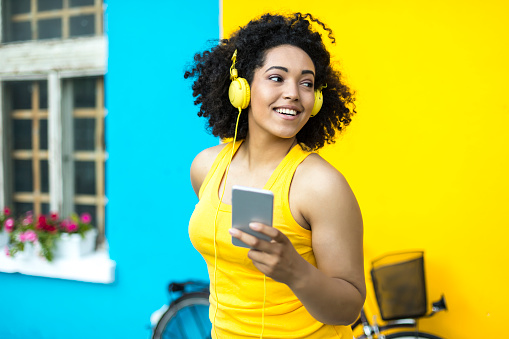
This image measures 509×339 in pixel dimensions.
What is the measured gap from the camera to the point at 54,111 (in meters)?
3.13

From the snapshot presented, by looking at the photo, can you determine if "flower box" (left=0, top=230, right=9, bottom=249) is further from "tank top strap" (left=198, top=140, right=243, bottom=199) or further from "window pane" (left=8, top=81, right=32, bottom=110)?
"tank top strap" (left=198, top=140, right=243, bottom=199)

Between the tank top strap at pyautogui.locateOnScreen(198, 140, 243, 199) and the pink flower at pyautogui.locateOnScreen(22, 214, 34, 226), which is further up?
the tank top strap at pyautogui.locateOnScreen(198, 140, 243, 199)

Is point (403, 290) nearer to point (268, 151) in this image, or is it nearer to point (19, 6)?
point (268, 151)

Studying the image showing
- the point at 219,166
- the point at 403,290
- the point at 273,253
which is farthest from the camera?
the point at 403,290

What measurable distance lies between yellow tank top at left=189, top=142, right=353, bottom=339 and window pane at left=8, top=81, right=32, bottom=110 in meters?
2.55

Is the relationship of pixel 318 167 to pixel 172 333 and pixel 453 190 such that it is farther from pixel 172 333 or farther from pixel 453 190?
pixel 172 333

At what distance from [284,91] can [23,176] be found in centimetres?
286

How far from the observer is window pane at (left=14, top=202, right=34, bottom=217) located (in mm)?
3410

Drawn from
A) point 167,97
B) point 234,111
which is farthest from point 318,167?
point 167,97

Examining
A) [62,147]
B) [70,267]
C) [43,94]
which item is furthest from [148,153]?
[43,94]

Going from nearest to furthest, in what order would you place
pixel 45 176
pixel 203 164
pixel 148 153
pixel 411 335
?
pixel 203 164 → pixel 411 335 → pixel 148 153 → pixel 45 176

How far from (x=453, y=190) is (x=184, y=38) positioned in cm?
179

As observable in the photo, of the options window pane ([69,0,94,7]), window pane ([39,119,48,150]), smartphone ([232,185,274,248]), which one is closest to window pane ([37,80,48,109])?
window pane ([39,119,48,150])

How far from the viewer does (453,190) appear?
2.25 m
